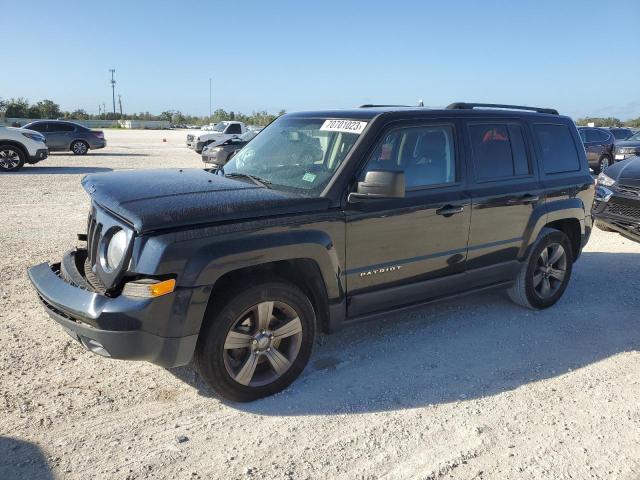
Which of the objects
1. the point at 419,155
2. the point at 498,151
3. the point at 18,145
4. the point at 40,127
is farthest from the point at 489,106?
the point at 40,127

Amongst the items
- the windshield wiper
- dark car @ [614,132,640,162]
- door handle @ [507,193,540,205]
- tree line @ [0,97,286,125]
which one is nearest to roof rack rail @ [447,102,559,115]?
door handle @ [507,193,540,205]

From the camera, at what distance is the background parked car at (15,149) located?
15039 millimetres

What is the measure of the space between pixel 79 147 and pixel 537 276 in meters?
21.6

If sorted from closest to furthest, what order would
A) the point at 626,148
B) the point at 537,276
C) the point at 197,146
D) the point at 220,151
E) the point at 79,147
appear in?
1. the point at 537,276
2. the point at 220,151
3. the point at 626,148
4. the point at 79,147
5. the point at 197,146

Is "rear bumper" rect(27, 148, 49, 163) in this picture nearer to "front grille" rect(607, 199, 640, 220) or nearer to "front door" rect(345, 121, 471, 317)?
"front door" rect(345, 121, 471, 317)

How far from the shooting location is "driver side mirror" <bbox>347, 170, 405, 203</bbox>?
342 cm

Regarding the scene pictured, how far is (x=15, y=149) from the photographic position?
15.2 meters

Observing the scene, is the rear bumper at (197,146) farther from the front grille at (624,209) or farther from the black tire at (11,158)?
the front grille at (624,209)

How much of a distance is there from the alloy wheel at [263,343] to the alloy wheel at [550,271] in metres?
2.78

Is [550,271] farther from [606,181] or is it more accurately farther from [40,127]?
[40,127]

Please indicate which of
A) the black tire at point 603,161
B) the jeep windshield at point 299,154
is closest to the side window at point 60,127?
the jeep windshield at point 299,154

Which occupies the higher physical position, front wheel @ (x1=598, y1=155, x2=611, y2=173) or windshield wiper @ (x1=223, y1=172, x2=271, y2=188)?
windshield wiper @ (x1=223, y1=172, x2=271, y2=188)

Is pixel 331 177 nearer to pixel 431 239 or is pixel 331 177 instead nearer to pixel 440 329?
pixel 431 239

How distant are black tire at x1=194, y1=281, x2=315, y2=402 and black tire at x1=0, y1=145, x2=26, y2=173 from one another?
48.3 ft
